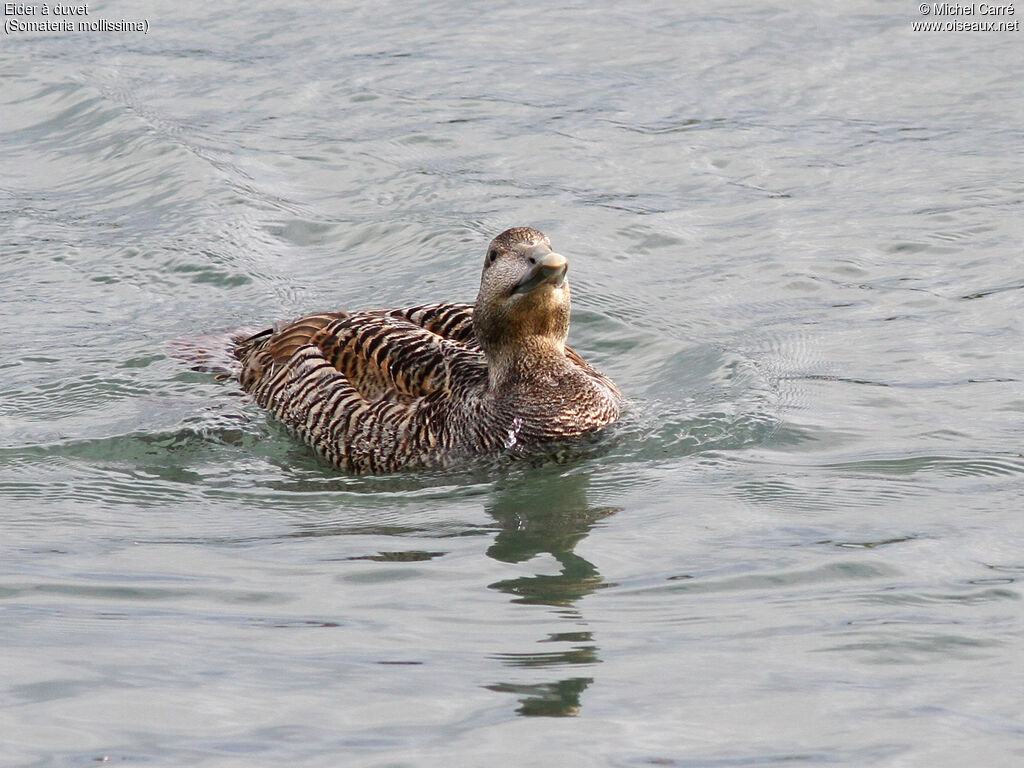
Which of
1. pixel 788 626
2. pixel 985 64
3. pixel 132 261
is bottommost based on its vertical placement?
pixel 788 626

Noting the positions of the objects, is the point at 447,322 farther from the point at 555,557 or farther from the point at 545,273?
the point at 555,557

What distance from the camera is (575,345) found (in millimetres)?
10305

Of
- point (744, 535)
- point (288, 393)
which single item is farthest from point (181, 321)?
point (744, 535)

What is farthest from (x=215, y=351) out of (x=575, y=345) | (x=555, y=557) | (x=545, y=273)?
(x=555, y=557)

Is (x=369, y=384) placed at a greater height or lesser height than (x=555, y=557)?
greater

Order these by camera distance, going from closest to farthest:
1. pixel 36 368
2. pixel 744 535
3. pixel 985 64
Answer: pixel 744 535, pixel 36 368, pixel 985 64

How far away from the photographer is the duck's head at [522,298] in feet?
26.1

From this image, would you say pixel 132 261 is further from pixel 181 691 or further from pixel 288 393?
pixel 181 691

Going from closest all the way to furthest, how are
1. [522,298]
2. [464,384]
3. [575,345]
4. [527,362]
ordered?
[522,298]
[527,362]
[464,384]
[575,345]

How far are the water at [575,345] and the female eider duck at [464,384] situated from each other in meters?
0.21

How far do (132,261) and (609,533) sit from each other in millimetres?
5379

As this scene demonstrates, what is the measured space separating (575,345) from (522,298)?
2.20m

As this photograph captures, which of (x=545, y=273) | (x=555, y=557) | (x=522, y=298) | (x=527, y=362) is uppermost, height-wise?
(x=545, y=273)

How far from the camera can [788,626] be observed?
6.00 m
